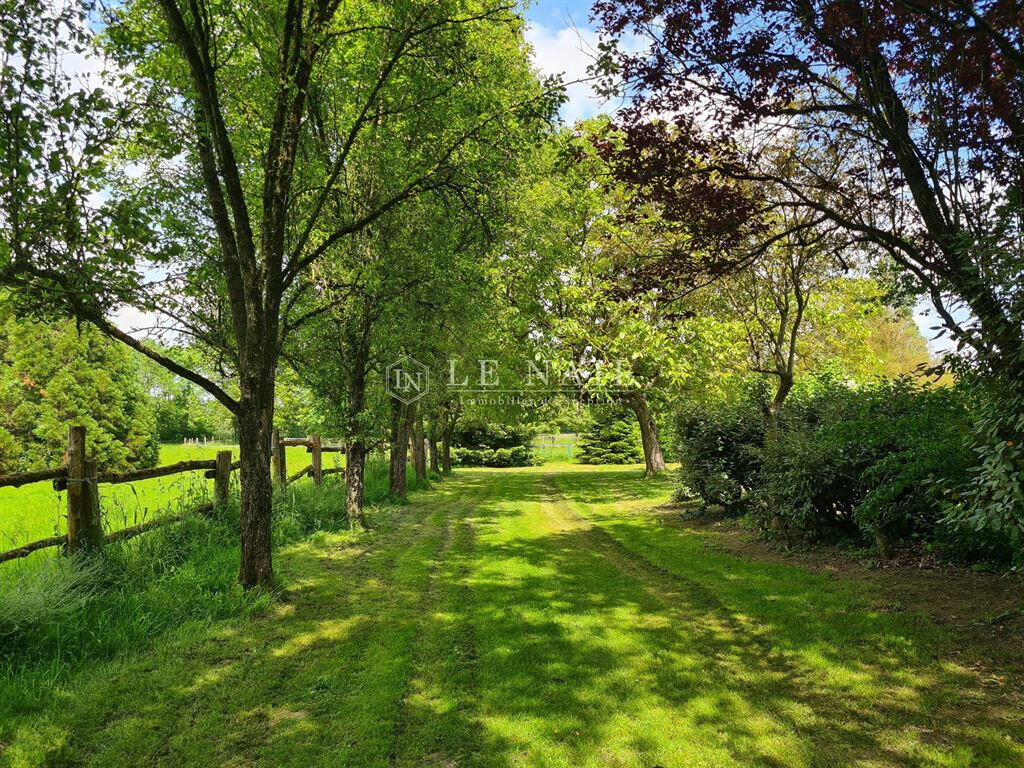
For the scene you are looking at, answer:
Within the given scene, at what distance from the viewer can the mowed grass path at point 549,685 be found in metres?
3.25

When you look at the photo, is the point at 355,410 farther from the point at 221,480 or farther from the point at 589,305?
the point at 589,305

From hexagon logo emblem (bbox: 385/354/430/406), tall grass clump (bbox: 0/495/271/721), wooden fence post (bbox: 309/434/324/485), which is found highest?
hexagon logo emblem (bbox: 385/354/430/406)

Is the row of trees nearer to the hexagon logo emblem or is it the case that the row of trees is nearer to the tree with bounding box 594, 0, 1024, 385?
the tree with bounding box 594, 0, 1024, 385

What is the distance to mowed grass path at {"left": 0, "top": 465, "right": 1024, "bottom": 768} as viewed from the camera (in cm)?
325

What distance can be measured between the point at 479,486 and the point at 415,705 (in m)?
16.8

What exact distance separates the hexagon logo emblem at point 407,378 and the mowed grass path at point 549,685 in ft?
22.8

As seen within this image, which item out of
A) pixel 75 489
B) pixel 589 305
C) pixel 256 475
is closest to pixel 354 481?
pixel 256 475

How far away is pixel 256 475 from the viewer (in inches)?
234

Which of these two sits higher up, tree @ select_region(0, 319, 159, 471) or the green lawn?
tree @ select_region(0, 319, 159, 471)

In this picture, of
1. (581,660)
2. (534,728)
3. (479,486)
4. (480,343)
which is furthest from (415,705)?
(479,486)

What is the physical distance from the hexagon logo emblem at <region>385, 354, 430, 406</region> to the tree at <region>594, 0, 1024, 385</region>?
8351 mm

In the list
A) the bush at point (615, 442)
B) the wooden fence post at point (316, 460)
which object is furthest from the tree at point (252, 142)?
the bush at point (615, 442)

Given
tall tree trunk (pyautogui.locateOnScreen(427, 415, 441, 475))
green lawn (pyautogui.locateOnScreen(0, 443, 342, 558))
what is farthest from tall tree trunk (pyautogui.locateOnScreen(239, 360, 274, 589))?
tall tree trunk (pyautogui.locateOnScreen(427, 415, 441, 475))

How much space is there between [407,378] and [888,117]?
1053cm
